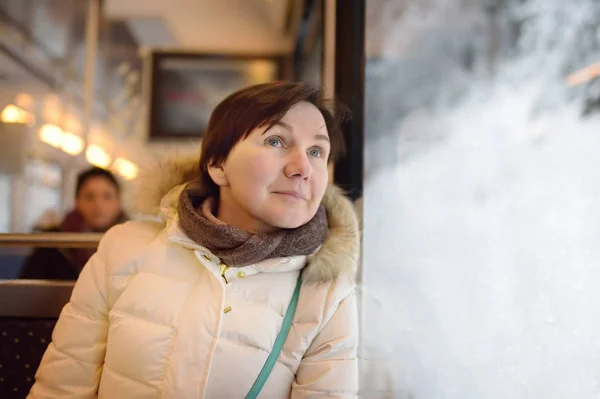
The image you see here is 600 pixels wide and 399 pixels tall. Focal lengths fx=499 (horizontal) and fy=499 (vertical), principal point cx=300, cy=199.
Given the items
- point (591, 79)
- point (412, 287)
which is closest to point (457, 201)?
point (412, 287)

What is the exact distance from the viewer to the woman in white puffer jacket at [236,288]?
108 centimetres

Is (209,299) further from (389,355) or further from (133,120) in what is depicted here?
(133,120)

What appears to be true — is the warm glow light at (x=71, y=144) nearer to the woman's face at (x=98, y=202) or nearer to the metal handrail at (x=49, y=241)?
the woman's face at (x=98, y=202)

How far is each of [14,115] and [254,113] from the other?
186 cm

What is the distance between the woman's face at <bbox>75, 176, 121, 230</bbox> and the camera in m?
2.31

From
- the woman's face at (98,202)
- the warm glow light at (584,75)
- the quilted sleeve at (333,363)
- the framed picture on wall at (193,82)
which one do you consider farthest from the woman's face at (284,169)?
the framed picture on wall at (193,82)

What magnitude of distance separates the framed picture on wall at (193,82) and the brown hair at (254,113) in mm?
1720

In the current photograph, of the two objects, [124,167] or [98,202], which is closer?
[98,202]

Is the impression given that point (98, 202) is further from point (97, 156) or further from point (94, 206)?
point (97, 156)

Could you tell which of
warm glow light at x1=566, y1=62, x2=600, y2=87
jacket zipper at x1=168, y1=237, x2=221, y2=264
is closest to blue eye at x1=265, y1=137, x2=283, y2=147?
jacket zipper at x1=168, y1=237, x2=221, y2=264

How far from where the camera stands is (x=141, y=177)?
135 centimetres

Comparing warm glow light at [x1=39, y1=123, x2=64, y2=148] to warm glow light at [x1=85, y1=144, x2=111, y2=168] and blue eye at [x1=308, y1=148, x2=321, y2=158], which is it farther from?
blue eye at [x1=308, y1=148, x2=321, y2=158]

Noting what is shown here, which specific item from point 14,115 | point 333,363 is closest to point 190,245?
point 333,363

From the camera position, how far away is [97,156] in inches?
111
